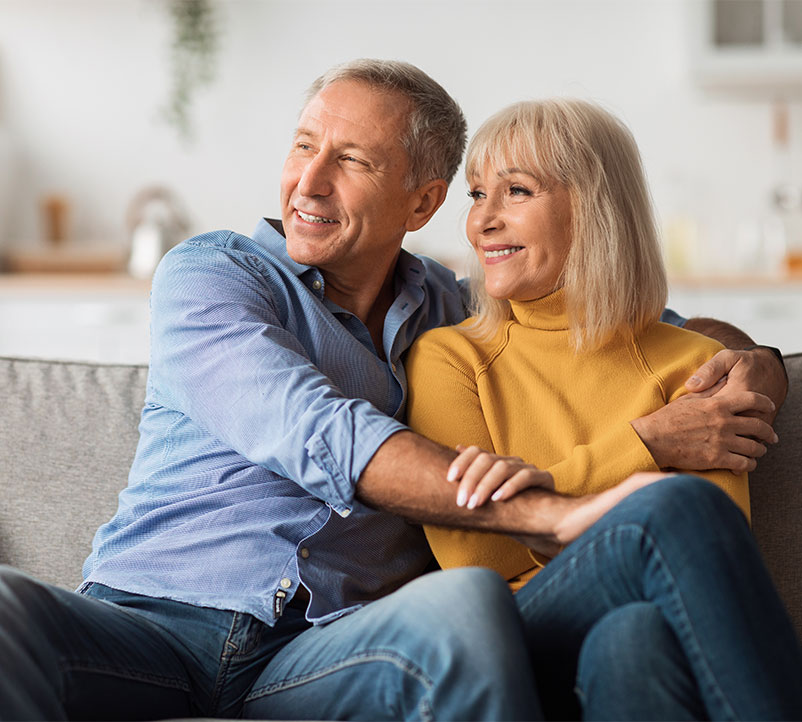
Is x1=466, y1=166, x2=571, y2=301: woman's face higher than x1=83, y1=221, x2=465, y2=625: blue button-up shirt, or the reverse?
x1=466, y1=166, x2=571, y2=301: woman's face

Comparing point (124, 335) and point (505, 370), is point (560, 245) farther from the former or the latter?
point (124, 335)

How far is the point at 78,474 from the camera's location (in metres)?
1.78

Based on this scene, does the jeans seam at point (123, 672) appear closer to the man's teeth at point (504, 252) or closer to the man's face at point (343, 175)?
the man's face at point (343, 175)

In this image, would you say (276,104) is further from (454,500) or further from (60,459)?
(454,500)

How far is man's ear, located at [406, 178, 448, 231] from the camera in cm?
183

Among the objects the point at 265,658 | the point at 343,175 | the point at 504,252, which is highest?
the point at 343,175

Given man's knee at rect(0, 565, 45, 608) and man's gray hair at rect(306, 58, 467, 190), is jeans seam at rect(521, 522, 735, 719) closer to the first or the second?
man's knee at rect(0, 565, 45, 608)

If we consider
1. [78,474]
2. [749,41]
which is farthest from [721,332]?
[749,41]

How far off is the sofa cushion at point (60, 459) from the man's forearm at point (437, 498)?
0.63 metres

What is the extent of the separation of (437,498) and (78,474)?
0.74 m

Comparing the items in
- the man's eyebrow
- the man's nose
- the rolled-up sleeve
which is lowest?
the rolled-up sleeve

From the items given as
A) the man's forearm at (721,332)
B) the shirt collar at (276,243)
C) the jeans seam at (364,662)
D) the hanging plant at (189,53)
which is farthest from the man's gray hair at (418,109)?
the hanging plant at (189,53)

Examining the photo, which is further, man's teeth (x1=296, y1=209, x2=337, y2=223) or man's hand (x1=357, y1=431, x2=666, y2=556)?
man's teeth (x1=296, y1=209, x2=337, y2=223)

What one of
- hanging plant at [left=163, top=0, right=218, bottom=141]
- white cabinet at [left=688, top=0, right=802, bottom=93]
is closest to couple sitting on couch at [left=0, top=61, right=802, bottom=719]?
white cabinet at [left=688, top=0, right=802, bottom=93]
